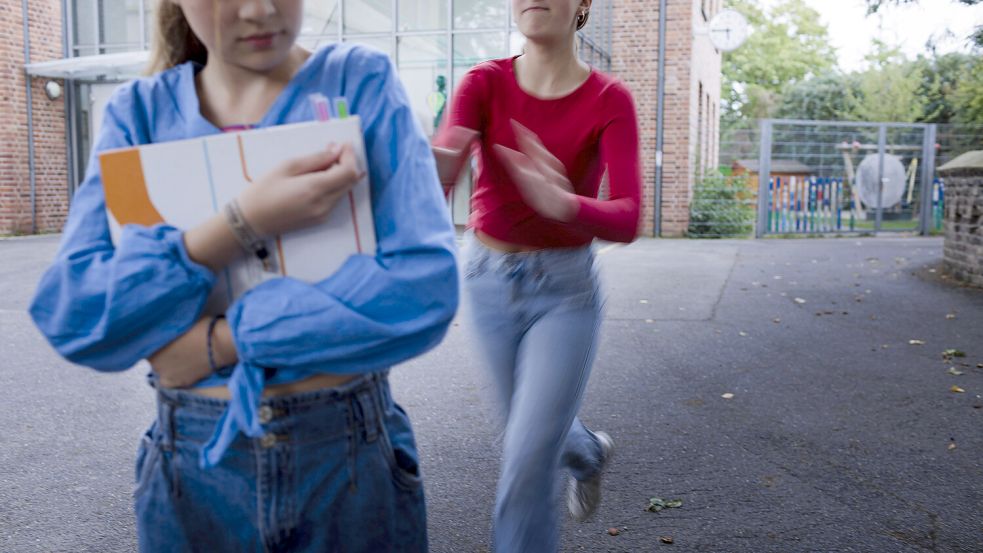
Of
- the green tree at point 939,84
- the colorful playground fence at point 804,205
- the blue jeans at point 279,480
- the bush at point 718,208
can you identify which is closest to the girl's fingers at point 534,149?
the blue jeans at point 279,480

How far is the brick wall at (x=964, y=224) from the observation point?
1075cm

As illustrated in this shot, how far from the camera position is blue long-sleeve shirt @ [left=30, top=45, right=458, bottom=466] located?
123 centimetres

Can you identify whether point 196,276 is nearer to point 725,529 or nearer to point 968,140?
point 725,529

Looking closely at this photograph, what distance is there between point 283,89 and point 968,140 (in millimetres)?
23969

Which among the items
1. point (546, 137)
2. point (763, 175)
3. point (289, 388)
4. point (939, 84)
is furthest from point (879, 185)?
point (289, 388)

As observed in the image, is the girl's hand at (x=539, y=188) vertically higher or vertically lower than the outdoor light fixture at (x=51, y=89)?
lower

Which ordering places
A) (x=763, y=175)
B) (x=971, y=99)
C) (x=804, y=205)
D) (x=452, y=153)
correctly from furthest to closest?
1. (x=971, y=99)
2. (x=804, y=205)
3. (x=763, y=175)
4. (x=452, y=153)

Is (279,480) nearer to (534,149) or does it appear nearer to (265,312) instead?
(265,312)

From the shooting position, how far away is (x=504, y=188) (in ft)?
7.88

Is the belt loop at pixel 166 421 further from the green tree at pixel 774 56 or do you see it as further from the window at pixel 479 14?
the green tree at pixel 774 56

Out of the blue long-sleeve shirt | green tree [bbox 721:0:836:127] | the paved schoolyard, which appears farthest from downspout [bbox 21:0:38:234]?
green tree [bbox 721:0:836:127]

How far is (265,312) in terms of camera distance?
4.04 feet

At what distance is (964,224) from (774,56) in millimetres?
44549

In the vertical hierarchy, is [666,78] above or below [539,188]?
above
